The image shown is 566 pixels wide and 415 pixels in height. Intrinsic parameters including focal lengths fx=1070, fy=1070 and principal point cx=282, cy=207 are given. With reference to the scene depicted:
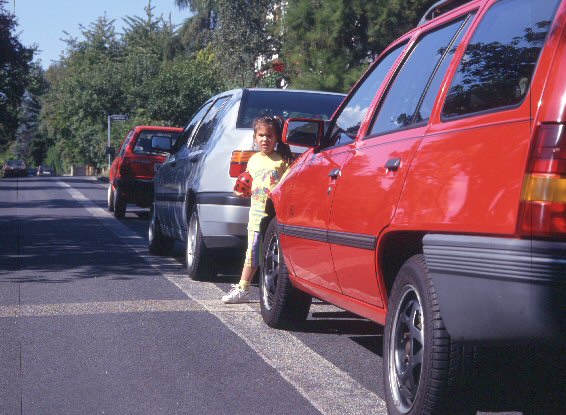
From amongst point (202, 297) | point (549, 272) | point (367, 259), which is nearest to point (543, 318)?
point (549, 272)

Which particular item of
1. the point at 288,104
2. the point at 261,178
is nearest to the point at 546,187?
the point at 261,178

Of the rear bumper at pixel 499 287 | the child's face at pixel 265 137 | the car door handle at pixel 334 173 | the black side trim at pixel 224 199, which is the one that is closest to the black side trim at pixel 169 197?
the black side trim at pixel 224 199

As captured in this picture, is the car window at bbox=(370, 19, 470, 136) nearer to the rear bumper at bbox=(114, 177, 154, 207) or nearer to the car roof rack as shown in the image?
the car roof rack

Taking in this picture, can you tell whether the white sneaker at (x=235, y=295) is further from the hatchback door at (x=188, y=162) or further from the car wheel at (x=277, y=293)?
the hatchback door at (x=188, y=162)

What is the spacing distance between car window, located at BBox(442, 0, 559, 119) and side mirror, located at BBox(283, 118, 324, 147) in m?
2.07

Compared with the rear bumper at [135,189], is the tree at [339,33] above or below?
above

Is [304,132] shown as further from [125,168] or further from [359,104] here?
[125,168]

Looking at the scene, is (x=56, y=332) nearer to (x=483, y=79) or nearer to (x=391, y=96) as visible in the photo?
(x=391, y=96)

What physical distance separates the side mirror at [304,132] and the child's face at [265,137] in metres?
1.57

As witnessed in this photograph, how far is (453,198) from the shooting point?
406 centimetres

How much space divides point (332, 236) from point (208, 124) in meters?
4.80

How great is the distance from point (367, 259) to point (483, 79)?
47.7 inches

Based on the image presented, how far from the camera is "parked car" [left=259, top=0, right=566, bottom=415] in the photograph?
3580 millimetres

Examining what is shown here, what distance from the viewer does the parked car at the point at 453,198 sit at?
358 cm
